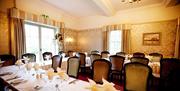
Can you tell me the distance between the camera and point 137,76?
1921 millimetres

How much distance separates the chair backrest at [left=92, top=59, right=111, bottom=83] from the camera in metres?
→ 2.23

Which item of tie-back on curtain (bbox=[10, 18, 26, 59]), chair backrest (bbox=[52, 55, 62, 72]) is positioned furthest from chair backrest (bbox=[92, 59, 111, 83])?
tie-back on curtain (bbox=[10, 18, 26, 59])

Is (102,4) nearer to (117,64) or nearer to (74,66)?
(117,64)

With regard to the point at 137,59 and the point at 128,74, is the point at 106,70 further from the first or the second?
the point at 137,59

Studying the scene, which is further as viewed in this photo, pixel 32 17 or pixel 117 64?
pixel 32 17

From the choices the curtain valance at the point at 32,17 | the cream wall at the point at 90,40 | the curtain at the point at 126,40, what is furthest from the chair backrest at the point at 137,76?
the cream wall at the point at 90,40

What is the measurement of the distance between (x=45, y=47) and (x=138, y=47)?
4.99 meters

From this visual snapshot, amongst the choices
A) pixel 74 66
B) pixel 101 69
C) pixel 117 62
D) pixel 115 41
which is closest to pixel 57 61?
pixel 74 66

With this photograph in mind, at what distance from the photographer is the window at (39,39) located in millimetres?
5295

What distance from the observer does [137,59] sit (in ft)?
10.5

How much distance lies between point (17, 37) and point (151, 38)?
6.04 metres

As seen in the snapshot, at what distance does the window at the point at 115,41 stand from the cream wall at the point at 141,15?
635 millimetres

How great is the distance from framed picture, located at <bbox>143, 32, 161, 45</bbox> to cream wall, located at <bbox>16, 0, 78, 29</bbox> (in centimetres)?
458

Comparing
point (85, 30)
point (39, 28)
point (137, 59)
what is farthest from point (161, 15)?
point (39, 28)
